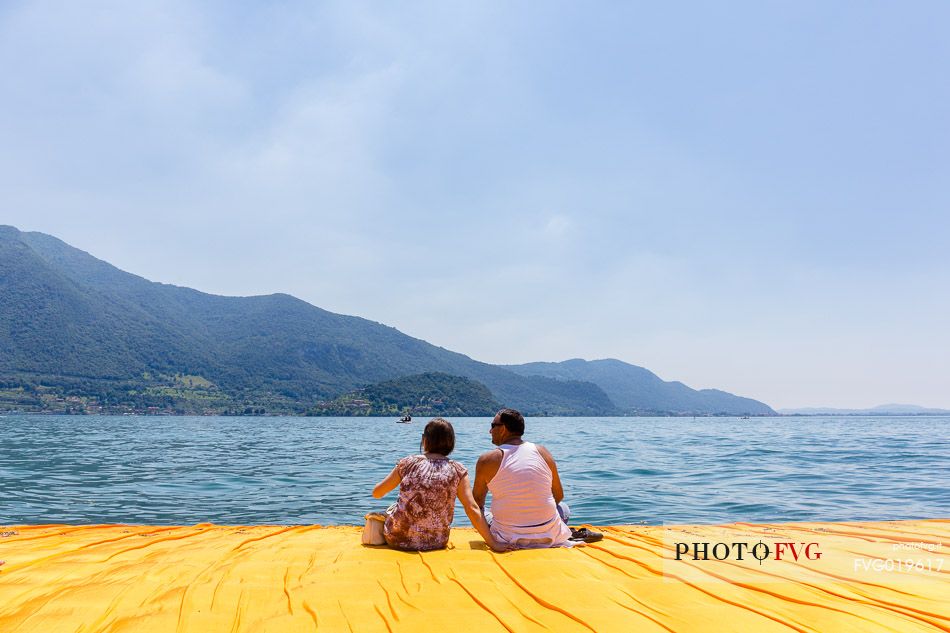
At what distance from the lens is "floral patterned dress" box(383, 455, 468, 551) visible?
5922mm

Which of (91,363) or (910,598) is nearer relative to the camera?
(910,598)

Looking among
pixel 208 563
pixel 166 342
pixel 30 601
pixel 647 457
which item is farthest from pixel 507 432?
pixel 166 342

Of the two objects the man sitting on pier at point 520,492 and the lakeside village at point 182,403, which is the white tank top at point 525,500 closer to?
the man sitting on pier at point 520,492

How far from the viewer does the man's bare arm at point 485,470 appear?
6.11 m

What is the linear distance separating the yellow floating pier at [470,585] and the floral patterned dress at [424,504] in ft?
0.70

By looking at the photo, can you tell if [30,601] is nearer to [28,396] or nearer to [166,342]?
[28,396]

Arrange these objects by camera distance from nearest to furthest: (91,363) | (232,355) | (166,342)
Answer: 1. (91,363)
2. (166,342)
3. (232,355)

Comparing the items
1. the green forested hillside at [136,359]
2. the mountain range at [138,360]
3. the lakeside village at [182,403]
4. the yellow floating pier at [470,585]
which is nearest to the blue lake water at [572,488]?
the yellow floating pier at [470,585]

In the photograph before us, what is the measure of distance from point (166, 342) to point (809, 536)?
180868mm

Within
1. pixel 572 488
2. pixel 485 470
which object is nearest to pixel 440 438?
pixel 485 470

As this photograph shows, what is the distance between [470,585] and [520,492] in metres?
1.54

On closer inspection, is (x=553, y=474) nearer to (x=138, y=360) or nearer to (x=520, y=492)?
(x=520, y=492)

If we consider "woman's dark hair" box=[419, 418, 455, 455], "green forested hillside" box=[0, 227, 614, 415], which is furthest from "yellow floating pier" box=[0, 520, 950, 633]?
"green forested hillside" box=[0, 227, 614, 415]

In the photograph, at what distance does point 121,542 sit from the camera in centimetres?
647
